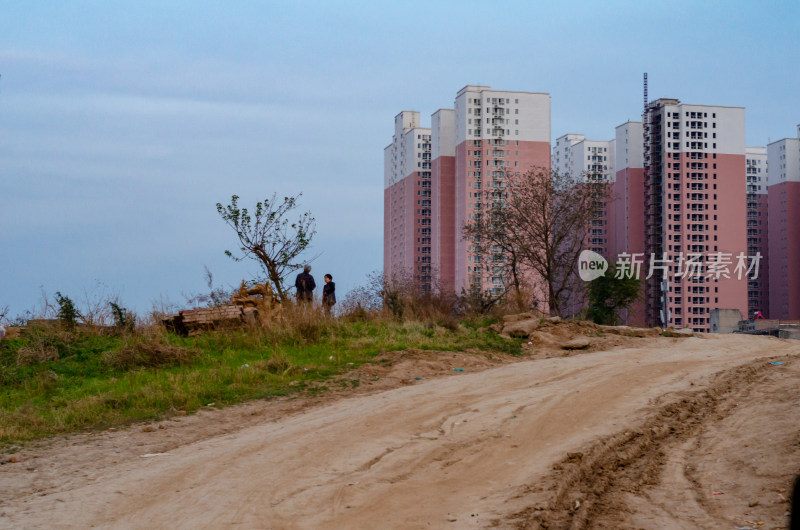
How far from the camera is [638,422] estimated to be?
31.0ft

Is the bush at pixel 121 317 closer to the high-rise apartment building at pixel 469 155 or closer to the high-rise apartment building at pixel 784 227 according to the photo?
the high-rise apartment building at pixel 469 155

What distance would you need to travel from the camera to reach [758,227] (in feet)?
394

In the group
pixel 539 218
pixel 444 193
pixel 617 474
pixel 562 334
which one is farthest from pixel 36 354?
pixel 444 193

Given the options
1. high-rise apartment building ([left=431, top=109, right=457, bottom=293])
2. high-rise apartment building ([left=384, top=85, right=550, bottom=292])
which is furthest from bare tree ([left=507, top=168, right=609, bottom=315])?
high-rise apartment building ([left=431, top=109, right=457, bottom=293])

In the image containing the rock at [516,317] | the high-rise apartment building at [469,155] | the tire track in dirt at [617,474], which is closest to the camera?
the tire track in dirt at [617,474]

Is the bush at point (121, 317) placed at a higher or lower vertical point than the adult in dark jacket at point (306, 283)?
lower

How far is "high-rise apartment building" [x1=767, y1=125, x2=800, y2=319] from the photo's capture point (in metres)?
103

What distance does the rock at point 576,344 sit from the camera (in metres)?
18.2

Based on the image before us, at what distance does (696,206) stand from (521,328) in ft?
263

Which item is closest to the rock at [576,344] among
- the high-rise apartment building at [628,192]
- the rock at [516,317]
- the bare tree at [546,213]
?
the rock at [516,317]

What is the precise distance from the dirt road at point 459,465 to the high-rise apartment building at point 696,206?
83102mm

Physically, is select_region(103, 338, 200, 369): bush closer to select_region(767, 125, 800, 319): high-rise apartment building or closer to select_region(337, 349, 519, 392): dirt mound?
select_region(337, 349, 519, 392): dirt mound

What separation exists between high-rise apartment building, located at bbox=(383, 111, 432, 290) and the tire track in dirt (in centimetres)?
9016

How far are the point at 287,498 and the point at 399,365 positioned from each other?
831cm
